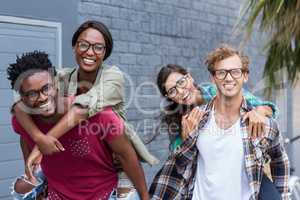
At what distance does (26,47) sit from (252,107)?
2994 millimetres

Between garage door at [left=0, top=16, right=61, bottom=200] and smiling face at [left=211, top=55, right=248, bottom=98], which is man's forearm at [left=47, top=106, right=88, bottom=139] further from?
garage door at [left=0, top=16, right=61, bottom=200]

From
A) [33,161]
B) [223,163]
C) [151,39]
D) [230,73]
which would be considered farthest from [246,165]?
[151,39]

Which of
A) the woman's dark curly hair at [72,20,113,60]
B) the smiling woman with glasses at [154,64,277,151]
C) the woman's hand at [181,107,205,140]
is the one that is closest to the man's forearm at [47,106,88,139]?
the woman's dark curly hair at [72,20,113,60]

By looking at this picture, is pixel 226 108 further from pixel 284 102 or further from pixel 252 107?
pixel 284 102

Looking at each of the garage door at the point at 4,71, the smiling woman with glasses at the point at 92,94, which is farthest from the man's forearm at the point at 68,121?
the garage door at the point at 4,71

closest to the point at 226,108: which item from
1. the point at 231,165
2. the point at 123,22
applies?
the point at 231,165

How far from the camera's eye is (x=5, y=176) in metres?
4.79

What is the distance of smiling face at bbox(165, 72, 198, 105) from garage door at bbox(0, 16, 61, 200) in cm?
234

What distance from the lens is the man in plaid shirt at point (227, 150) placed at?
8.01ft

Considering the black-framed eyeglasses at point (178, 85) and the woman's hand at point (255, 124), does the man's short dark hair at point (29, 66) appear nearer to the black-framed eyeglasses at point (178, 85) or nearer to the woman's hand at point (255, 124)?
the black-framed eyeglasses at point (178, 85)

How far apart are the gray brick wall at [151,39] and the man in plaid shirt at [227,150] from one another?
3205 millimetres

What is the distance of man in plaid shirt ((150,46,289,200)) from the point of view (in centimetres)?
244

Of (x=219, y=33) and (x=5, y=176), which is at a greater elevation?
(x=219, y=33)

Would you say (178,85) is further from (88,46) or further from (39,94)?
(39,94)
